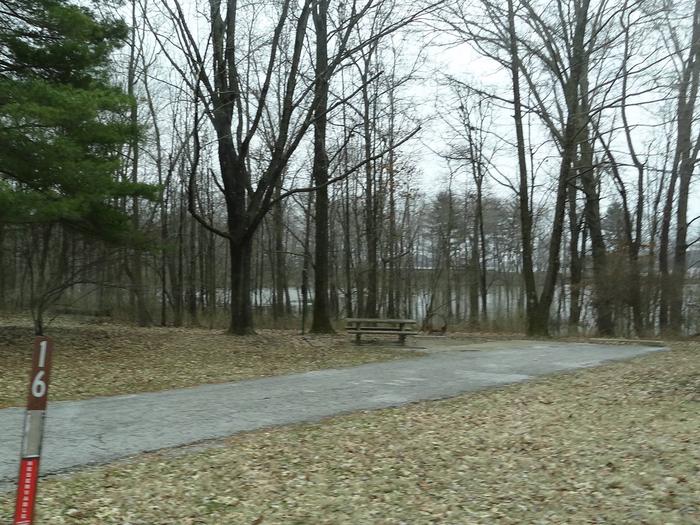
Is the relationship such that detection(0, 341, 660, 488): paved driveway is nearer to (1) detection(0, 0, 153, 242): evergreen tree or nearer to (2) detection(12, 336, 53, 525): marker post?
(2) detection(12, 336, 53, 525): marker post

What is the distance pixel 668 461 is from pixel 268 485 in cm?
375

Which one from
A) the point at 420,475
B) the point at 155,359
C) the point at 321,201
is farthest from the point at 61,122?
the point at 420,475

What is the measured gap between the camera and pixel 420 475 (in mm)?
Answer: 5816

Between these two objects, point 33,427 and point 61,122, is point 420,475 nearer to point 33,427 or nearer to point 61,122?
point 33,427

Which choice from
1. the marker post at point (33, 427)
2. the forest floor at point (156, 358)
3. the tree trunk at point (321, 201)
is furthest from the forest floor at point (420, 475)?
the tree trunk at point (321, 201)

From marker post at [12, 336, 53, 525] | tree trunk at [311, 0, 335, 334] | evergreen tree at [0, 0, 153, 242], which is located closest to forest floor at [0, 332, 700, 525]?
marker post at [12, 336, 53, 525]

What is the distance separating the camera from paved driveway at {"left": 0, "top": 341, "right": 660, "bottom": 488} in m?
6.67

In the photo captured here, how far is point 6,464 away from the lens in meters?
5.87

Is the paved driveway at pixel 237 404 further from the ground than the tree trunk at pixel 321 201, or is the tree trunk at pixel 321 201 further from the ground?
the tree trunk at pixel 321 201

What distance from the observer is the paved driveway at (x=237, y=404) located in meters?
6.67

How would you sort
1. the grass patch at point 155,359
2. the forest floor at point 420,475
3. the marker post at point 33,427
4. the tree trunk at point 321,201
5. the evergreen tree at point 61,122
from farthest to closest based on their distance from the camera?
1. the tree trunk at point 321,201
2. the evergreen tree at point 61,122
3. the grass patch at point 155,359
4. the forest floor at point 420,475
5. the marker post at point 33,427

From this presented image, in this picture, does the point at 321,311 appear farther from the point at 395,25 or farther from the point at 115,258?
the point at 395,25

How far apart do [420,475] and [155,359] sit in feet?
32.9

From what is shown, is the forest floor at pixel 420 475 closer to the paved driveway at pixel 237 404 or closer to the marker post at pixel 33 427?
the paved driveway at pixel 237 404
